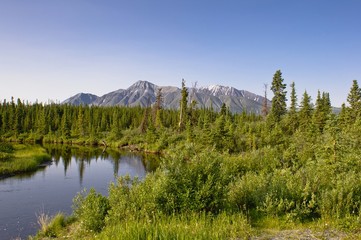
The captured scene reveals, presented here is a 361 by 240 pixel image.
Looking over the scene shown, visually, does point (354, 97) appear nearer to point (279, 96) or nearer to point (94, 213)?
point (279, 96)

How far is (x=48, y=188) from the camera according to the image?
34125mm

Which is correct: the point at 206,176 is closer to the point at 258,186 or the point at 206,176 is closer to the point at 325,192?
the point at 258,186

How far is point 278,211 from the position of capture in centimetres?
1209

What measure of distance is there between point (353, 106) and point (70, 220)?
74.4 metres

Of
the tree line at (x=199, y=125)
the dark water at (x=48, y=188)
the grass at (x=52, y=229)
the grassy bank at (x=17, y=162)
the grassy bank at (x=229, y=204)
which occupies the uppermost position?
the tree line at (x=199, y=125)

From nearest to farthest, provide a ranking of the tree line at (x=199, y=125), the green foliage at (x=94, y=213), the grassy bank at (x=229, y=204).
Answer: the grassy bank at (x=229, y=204)
the green foliage at (x=94, y=213)
the tree line at (x=199, y=125)

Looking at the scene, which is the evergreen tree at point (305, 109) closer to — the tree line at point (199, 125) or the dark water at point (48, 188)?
the tree line at point (199, 125)

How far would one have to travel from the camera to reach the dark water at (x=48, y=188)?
881 inches

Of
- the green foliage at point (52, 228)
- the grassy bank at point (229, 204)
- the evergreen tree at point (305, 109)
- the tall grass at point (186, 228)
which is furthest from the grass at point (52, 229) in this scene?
the evergreen tree at point (305, 109)

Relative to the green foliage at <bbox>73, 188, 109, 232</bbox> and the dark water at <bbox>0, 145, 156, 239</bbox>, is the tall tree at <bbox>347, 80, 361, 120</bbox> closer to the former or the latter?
the dark water at <bbox>0, 145, 156, 239</bbox>

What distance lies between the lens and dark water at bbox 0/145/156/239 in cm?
2238

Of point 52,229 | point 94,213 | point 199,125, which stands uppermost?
point 199,125

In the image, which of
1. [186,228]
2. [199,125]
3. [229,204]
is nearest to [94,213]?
[229,204]

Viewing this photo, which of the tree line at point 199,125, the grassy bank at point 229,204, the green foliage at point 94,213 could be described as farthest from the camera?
the tree line at point 199,125
